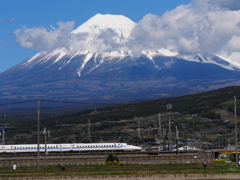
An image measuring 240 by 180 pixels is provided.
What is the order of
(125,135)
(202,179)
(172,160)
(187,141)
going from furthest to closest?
(125,135)
(187,141)
(172,160)
(202,179)

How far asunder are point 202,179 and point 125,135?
124 metres

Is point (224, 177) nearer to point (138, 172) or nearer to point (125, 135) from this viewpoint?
point (138, 172)

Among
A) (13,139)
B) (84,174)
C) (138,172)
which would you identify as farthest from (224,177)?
(13,139)

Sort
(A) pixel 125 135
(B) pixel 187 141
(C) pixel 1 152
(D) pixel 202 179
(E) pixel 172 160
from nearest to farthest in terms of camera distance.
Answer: (D) pixel 202 179
(E) pixel 172 160
(C) pixel 1 152
(B) pixel 187 141
(A) pixel 125 135

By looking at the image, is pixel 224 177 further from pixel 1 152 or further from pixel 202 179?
pixel 1 152

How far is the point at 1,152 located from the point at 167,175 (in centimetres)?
7798

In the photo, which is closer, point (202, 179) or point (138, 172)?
point (202, 179)

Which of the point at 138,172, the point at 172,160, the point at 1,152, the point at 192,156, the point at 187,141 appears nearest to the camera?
the point at 138,172

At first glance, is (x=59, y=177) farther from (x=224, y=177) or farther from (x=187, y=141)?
(x=187, y=141)

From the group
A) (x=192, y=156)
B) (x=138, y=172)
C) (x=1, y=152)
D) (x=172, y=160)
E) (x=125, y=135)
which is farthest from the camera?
(x=125, y=135)

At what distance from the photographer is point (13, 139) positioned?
641ft

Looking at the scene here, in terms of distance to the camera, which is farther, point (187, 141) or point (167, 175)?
point (187, 141)

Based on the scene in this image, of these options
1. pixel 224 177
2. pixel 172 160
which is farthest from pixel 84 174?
pixel 172 160

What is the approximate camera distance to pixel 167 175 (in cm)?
6862
